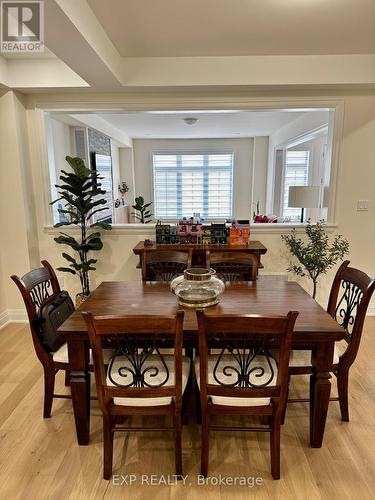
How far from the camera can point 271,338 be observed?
1497mm

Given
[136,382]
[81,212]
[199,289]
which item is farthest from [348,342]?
[81,212]

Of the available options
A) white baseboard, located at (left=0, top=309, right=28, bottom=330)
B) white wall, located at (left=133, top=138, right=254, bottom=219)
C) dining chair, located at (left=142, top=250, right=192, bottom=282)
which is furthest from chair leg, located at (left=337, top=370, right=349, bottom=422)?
white wall, located at (left=133, top=138, right=254, bottom=219)

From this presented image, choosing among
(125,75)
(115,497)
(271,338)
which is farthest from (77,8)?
(115,497)

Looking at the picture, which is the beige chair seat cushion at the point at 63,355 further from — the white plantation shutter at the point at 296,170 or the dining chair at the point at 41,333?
the white plantation shutter at the point at 296,170

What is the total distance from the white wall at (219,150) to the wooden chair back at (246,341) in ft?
22.9

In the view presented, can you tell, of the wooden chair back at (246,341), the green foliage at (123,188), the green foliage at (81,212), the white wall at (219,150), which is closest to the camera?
the wooden chair back at (246,341)

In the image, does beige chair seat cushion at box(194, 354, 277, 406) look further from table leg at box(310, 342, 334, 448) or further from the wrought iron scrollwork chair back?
the wrought iron scrollwork chair back

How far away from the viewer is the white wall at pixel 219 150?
26.4ft

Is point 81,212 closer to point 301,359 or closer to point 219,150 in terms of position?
point 301,359

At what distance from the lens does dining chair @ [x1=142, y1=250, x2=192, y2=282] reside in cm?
257

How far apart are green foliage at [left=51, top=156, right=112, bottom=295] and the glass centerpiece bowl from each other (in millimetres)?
1650

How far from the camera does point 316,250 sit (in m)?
3.21

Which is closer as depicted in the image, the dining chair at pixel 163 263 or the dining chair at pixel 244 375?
the dining chair at pixel 244 375

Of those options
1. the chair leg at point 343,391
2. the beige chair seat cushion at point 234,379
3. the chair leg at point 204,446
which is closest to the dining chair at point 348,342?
the chair leg at point 343,391
